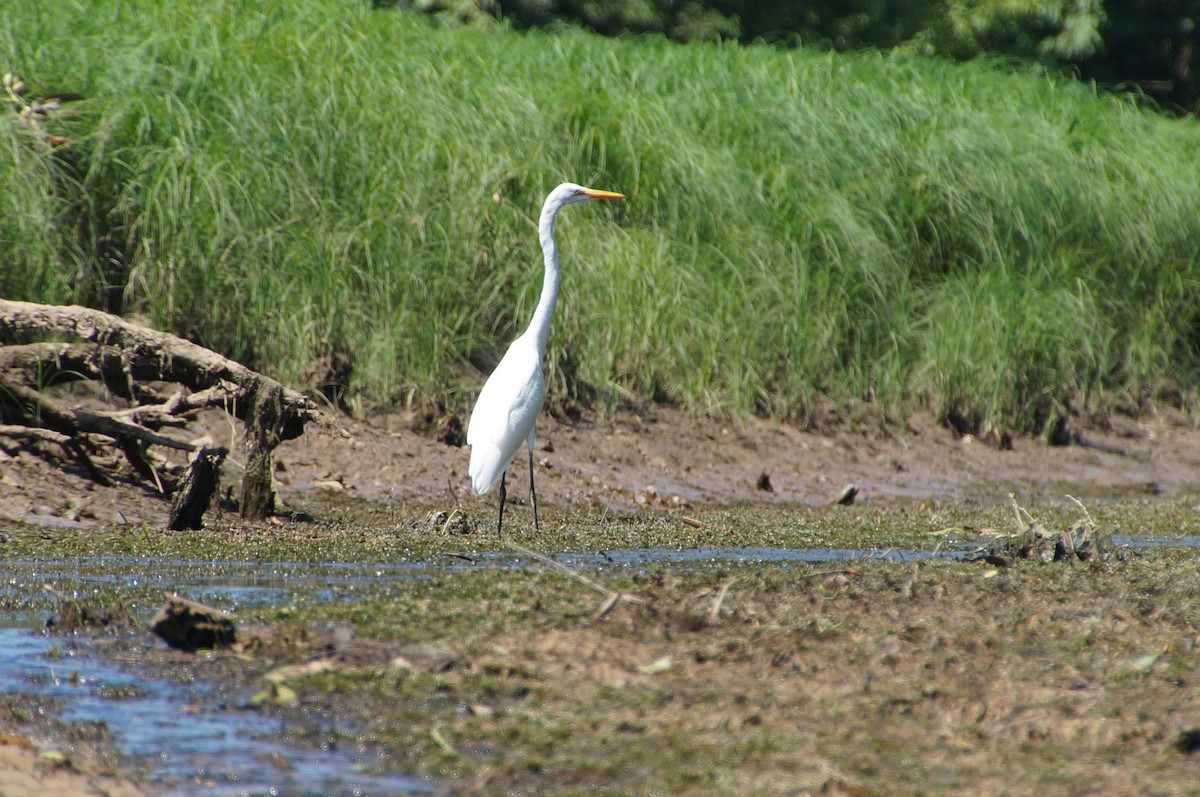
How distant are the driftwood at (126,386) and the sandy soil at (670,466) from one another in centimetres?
17

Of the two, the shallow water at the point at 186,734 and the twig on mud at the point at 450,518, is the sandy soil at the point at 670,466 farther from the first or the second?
the shallow water at the point at 186,734

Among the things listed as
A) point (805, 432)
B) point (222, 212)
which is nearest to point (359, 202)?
point (222, 212)

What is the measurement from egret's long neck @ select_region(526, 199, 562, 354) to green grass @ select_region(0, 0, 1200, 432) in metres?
0.92

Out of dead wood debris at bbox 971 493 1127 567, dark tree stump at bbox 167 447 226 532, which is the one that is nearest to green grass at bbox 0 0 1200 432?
dark tree stump at bbox 167 447 226 532

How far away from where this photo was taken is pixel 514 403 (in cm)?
661

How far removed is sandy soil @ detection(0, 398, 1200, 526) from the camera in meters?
6.30

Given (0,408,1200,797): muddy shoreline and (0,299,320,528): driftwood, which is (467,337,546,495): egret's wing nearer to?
(0,408,1200,797): muddy shoreline

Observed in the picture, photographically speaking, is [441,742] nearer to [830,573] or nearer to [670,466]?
[830,573]

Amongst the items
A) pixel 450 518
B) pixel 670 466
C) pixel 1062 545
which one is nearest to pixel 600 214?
pixel 670 466

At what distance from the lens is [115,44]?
8.02m

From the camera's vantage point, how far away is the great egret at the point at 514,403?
647cm

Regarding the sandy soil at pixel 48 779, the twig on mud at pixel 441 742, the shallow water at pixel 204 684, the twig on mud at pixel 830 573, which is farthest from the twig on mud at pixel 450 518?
the sandy soil at pixel 48 779

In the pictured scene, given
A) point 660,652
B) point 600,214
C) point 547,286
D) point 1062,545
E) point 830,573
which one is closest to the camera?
point 660,652

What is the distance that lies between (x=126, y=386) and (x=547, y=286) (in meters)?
1.94
